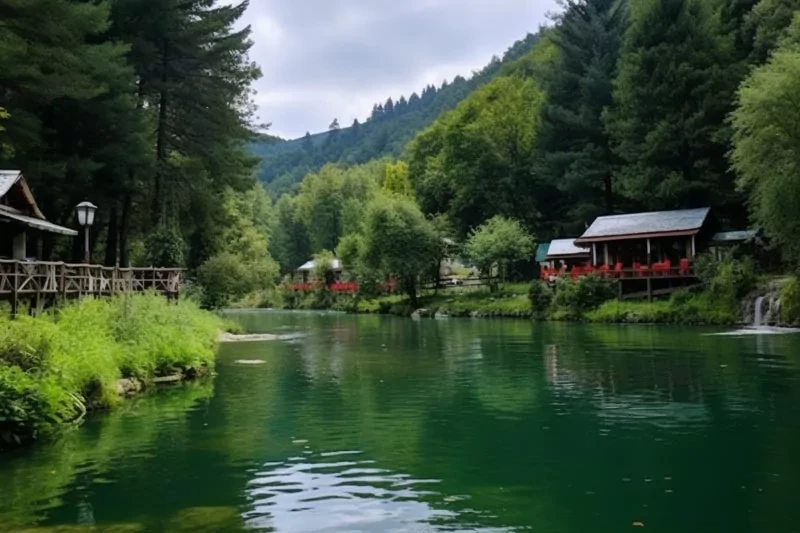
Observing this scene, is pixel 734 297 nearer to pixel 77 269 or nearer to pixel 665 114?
pixel 665 114

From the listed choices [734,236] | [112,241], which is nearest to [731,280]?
[734,236]

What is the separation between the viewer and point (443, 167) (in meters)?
76.0

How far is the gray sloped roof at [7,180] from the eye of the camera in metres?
23.4

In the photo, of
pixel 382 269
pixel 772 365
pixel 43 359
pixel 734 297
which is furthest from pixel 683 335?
pixel 382 269

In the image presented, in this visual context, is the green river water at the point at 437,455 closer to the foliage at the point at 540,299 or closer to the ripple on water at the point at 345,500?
the ripple on water at the point at 345,500

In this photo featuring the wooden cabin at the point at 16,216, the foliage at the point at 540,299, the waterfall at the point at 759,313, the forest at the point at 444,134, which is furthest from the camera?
the foliage at the point at 540,299

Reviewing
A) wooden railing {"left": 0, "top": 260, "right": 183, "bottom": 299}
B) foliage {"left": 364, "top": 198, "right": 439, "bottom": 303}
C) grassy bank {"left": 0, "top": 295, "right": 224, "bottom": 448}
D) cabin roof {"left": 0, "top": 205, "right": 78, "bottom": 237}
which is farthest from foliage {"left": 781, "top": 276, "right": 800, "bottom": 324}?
foliage {"left": 364, "top": 198, "right": 439, "bottom": 303}

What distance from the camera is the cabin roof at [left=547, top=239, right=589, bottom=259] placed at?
58447 millimetres

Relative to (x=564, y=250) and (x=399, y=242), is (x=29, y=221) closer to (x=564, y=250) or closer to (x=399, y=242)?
(x=399, y=242)

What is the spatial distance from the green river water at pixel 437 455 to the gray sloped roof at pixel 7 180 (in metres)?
8.79

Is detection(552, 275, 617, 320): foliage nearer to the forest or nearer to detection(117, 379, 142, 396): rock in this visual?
the forest

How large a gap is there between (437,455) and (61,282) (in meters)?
14.1

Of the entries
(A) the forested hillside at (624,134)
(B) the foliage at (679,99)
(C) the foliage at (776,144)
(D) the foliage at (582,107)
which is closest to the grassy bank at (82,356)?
(C) the foliage at (776,144)

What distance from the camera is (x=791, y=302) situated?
3569cm
